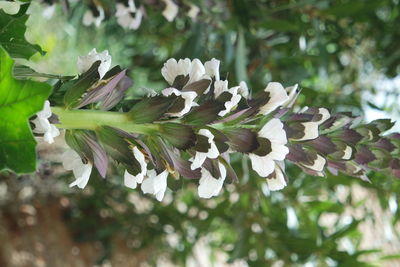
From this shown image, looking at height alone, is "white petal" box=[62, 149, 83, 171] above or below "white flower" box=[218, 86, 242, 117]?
below

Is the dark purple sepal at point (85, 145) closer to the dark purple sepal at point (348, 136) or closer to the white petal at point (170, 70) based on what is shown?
the white petal at point (170, 70)

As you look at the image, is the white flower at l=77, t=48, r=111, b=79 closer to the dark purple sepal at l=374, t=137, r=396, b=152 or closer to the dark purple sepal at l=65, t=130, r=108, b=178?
the dark purple sepal at l=65, t=130, r=108, b=178

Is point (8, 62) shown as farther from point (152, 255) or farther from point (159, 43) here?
point (152, 255)

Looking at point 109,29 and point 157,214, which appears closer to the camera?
point 109,29

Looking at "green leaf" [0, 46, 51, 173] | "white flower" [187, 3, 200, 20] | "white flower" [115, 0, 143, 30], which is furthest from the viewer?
"white flower" [187, 3, 200, 20]

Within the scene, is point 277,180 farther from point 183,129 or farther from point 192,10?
point 192,10

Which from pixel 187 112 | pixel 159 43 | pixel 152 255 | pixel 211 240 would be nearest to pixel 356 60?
pixel 159 43

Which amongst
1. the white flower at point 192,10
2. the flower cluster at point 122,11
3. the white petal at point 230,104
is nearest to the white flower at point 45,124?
the white petal at point 230,104

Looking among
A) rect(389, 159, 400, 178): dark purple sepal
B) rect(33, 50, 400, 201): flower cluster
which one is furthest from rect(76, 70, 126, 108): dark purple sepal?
rect(389, 159, 400, 178): dark purple sepal
